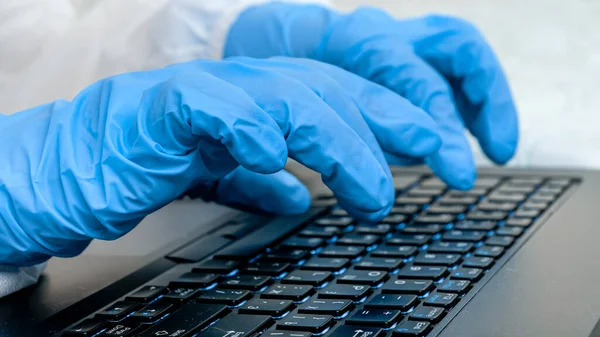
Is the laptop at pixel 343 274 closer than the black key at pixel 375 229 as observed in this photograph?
Yes

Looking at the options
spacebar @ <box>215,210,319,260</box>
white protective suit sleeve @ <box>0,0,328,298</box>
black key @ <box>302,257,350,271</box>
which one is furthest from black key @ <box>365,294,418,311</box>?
white protective suit sleeve @ <box>0,0,328,298</box>

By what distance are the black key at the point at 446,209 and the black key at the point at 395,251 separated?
173 mm

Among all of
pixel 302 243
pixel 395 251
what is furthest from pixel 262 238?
pixel 395 251

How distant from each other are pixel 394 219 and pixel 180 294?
0.34m

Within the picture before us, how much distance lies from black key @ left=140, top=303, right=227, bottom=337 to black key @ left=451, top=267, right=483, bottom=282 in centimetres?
22

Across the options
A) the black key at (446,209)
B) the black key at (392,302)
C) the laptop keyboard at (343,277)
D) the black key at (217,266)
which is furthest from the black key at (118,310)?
the black key at (446,209)

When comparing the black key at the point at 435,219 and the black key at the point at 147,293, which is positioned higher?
the black key at the point at 147,293

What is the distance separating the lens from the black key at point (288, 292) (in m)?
0.75

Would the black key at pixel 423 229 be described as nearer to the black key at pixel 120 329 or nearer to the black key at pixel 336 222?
the black key at pixel 336 222

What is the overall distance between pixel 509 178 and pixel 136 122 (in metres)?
0.65

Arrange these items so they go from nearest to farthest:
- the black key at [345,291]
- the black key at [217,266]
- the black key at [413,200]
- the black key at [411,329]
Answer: the black key at [411,329]
the black key at [345,291]
the black key at [217,266]
the black key at [413,200]

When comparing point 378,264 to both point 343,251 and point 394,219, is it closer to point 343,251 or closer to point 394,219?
point 343,251

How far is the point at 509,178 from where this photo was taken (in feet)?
4.09

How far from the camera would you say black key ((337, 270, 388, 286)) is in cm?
78
